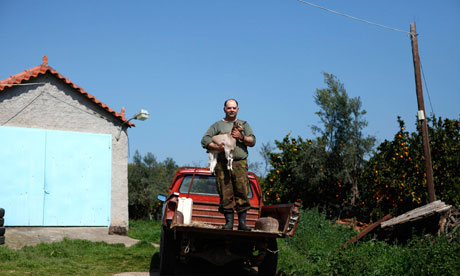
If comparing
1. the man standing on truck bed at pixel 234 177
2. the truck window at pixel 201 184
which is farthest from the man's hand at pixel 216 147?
the truck window at pixel 201 184

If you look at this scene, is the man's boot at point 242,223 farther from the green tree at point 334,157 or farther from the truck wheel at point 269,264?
the green tree at point 334,157

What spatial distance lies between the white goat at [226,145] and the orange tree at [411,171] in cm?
731

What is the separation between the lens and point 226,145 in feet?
19.5

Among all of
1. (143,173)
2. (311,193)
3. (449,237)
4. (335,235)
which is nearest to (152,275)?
(335,235)

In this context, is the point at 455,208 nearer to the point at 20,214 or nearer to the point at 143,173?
the point at 20,214

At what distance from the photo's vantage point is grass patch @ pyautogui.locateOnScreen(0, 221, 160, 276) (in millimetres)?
7258

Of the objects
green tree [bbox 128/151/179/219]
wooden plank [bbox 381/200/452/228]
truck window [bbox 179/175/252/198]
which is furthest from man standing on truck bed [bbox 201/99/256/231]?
green tree [bbox 128/151/179/219]

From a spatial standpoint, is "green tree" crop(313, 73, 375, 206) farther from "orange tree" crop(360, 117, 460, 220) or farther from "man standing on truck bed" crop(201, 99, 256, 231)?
"man standing on truck bed" crop(201, 99, 256, 231)

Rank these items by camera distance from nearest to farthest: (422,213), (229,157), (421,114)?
(229,157), (422,213), (421,114)

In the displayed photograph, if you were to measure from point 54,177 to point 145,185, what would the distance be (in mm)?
7726

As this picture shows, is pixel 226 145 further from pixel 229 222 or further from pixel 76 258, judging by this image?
pixel 76 258

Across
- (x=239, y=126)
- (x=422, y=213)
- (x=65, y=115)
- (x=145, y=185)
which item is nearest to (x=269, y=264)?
(x=239, y=126)

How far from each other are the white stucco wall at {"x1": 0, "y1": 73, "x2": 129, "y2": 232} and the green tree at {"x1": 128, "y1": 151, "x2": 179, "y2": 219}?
5.91 metres

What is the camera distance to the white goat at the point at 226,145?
5945 millimetres
